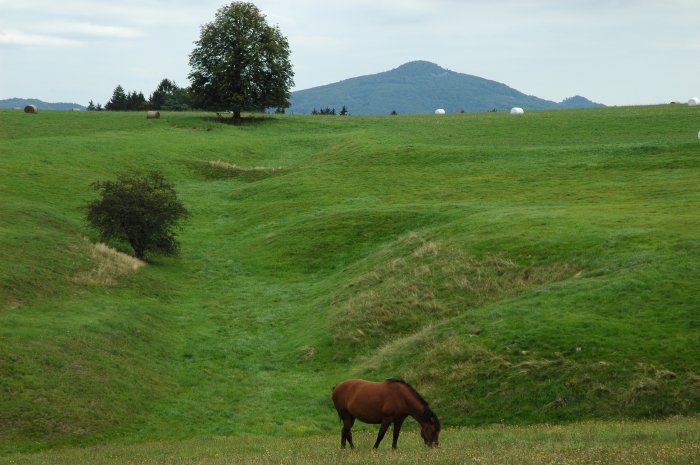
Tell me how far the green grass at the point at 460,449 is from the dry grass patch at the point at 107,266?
21226 millimetres

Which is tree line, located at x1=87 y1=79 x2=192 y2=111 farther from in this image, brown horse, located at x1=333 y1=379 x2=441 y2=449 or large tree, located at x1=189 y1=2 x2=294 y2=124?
brown horse, located at x1=333 y1=379 x2=441 y2=449

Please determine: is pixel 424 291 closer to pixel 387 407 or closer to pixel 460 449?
pixel 387 407

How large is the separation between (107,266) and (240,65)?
68.9 m

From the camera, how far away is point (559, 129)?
97.8 m

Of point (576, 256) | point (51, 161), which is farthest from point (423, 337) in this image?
point (51, 161)

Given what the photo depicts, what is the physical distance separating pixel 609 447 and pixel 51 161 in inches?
2706

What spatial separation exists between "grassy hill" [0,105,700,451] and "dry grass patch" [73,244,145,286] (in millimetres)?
171

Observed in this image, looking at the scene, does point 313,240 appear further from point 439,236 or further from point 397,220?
point 439,236

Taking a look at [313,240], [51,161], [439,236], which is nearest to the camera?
[439,236]

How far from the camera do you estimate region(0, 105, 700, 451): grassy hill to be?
3253 centimetres

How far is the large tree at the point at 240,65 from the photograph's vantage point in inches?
4543

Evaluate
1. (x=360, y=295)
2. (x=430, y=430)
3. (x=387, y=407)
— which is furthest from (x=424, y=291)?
(x=430, y=430)

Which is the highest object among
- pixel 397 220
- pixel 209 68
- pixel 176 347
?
pixel 209 68

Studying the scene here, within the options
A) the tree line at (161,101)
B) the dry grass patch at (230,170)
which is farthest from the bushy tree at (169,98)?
the dry grass patch at (230,170)
